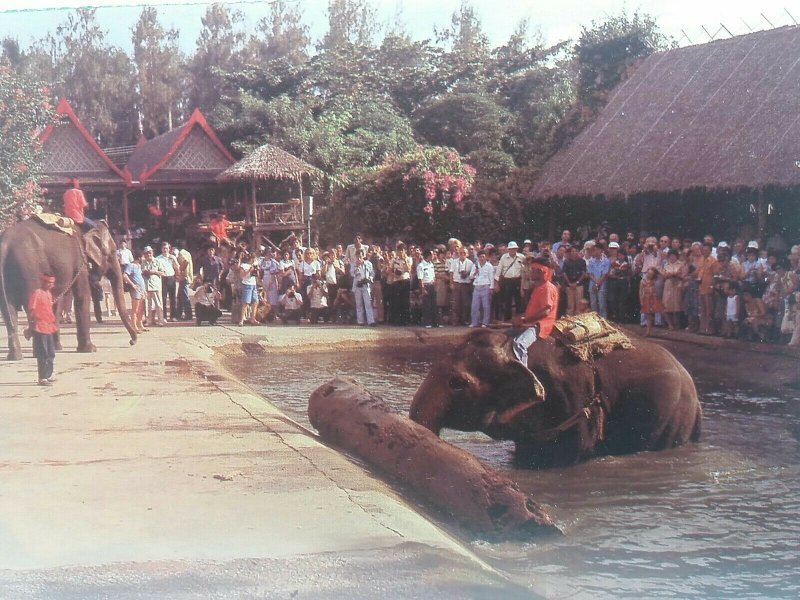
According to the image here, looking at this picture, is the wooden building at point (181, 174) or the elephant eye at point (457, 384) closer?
the elephant eye at point (457, 384)

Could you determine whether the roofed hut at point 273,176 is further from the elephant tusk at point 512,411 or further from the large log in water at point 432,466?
the elephant tusk at point 512,411

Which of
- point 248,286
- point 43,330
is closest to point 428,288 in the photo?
point 248,286

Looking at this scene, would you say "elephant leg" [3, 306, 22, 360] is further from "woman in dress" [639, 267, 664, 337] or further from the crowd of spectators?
"woman in dress" [639, 267, 664, 337]

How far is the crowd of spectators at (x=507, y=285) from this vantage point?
1231 centimetres

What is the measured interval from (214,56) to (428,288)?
6.50 m

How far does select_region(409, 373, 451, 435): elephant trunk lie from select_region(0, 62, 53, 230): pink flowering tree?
3.89m

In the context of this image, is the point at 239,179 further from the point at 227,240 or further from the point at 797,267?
the point at 797,267

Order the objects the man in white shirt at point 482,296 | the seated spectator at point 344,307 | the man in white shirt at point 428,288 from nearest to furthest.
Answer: the seated spectator at point 344,307 → the man in white shirt at point 428,288 → the man in white shirt at point 482,296

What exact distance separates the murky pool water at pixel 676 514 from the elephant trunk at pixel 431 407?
93cm

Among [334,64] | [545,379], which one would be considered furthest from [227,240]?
[545,379]

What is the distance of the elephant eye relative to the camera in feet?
26.0

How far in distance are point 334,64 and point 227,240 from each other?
1.91 metres

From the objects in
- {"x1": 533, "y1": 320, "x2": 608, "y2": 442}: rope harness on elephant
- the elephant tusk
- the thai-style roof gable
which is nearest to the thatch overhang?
the thai-style roof gable

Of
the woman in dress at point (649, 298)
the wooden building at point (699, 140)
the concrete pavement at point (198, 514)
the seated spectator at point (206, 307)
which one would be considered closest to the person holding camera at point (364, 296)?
the seated spectator at point (206, 307)
